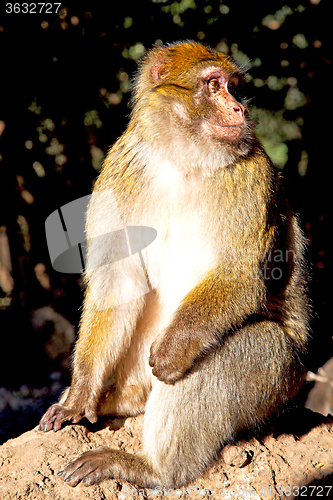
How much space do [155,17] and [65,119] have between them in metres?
1.10

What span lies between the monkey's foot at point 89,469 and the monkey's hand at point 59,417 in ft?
1.11

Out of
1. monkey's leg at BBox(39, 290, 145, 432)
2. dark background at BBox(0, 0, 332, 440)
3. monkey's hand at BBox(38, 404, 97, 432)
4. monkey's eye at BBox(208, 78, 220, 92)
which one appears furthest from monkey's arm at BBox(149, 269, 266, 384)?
dark background at BBox(0, 0, 332, 440)

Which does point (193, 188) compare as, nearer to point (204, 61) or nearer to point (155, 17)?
point (204, 61)

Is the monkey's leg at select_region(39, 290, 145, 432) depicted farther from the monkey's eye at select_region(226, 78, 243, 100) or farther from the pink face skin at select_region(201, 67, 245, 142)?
the monkey's eye at select_region(226, 78, 243, 100)

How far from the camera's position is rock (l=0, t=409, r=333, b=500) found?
2598 mm

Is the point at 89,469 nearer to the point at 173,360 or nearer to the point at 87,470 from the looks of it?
the point at 87,470

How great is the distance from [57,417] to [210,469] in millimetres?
921

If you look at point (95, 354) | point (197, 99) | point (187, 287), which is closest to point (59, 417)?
point (95, 354)

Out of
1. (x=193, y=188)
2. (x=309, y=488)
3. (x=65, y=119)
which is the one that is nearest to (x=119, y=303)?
(x=193, y=188)

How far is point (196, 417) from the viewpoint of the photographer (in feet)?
8.64

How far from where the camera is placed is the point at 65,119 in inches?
171

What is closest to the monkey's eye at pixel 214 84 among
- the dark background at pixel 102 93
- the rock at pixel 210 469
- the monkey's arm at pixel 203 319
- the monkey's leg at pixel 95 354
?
the monkey's arm at pixel 203 319

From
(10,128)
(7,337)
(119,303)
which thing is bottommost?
(7,337)

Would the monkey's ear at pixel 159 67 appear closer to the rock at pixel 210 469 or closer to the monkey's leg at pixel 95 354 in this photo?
the monkey's leg at pixel 95 354
